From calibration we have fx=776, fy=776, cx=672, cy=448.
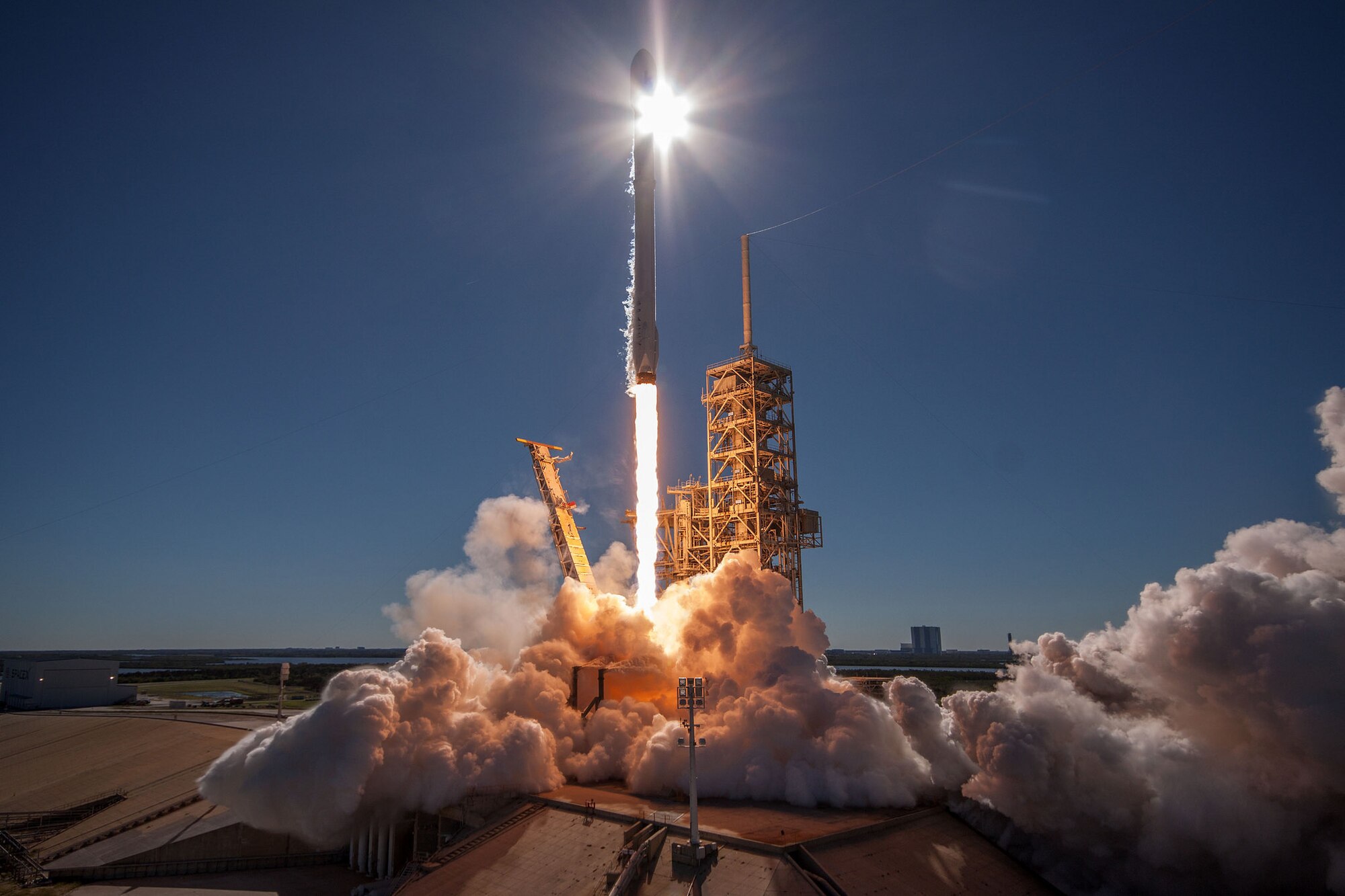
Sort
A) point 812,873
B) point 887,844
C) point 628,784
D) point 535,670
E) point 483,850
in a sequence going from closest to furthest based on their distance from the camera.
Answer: point 812,873 → point 887,844 → point 483,850 → point 628,784 → point 535,670

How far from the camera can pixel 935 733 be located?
32.8m

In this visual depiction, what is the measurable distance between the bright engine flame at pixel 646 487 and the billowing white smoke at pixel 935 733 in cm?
151

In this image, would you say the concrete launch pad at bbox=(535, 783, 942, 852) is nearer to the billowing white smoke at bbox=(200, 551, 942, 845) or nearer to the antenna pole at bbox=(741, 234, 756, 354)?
the billowing white smoke at bbox=(200, 551, 942, 845)

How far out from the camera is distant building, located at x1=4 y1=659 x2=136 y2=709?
75062 mm

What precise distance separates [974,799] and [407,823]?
23871mm

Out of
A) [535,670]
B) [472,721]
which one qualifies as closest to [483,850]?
[472,721]

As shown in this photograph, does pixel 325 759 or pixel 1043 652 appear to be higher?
pixel 1043 652

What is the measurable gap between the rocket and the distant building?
70662 millimetres

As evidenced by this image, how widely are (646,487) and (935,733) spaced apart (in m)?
18.2

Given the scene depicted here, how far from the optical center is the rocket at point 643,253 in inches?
1507

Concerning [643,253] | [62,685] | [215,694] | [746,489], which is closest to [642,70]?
[643,253]

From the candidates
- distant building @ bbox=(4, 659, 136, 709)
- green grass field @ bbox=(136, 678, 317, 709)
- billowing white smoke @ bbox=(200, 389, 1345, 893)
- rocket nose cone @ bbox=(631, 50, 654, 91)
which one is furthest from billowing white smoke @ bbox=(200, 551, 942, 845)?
distant building @ bbox=(4, 659, 136, 709)

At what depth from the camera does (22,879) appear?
35.1 m

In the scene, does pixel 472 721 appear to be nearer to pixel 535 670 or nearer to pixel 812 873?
pixel 535 670
